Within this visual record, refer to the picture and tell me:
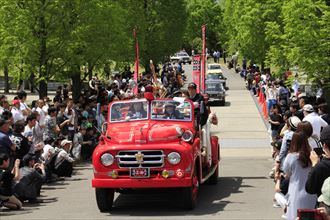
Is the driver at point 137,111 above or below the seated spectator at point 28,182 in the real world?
above

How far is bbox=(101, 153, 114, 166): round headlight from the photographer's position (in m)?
13.1

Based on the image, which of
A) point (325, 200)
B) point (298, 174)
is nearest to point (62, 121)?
point (298, 174)

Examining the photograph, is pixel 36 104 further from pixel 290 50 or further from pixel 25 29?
pixel 290 50

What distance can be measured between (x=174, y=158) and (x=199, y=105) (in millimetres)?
2573

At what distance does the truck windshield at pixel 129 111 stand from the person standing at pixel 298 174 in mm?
5581

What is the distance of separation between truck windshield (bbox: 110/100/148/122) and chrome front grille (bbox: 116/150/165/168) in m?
1.52

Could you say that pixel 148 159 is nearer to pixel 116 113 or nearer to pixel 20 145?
pixel 116 113

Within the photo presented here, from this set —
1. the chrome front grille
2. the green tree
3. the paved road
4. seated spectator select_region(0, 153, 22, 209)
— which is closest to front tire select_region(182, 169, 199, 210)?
the paved road

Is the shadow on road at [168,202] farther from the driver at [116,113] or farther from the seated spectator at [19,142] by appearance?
the seated spectator at [19,142]

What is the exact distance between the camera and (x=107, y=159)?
43.2 ft

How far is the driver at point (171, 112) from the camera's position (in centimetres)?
1454

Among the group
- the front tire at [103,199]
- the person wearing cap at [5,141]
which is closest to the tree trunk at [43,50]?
the person wearing cap at [5,141]

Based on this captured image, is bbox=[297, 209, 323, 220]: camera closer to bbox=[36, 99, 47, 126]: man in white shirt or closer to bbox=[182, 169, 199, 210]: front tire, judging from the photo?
bbox=[182, 169, 199, 210]: front tire

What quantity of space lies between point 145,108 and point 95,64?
64.2 feet
